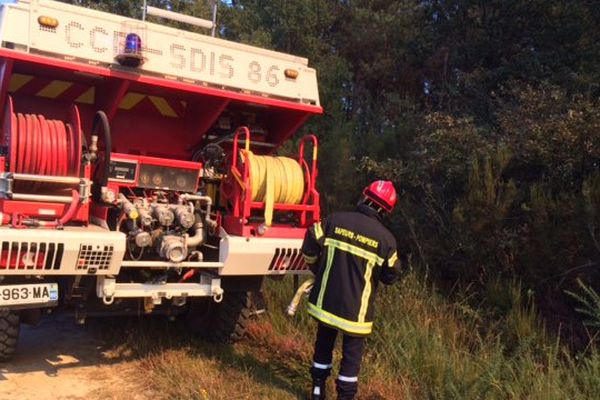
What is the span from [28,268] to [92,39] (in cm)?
182

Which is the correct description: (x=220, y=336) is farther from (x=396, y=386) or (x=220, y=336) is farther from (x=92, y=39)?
(x=92, y=39)

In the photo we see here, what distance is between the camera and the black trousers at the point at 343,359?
14.5 feet

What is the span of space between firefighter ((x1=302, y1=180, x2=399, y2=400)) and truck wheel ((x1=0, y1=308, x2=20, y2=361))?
2.37m

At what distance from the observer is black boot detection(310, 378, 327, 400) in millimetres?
4547

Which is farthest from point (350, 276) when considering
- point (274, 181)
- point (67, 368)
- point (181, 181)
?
point (67, 368)

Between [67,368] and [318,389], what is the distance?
2.21 meters

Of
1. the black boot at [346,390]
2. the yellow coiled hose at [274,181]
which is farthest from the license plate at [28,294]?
the black boot at [346,390]

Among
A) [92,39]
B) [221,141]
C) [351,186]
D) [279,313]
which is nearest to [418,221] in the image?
[351,186]

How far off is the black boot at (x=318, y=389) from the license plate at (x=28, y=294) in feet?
6.59

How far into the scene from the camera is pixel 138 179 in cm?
502

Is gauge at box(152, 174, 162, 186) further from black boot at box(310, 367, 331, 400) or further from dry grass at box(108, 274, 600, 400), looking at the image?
black boot at box(310, 367, 331, 400)

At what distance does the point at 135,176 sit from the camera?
16.4ft

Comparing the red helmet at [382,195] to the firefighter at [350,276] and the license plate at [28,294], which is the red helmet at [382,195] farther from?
the license plate at [28,294]

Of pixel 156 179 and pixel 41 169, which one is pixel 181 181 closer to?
pixel 156 179
